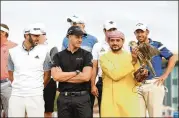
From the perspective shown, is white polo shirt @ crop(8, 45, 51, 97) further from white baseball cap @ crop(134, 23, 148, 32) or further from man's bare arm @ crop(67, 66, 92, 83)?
white baseball cap @ crop(134, 23, 148, 32)

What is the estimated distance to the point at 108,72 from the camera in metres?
6.94

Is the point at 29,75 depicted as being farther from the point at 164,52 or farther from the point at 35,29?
the point at 164,52

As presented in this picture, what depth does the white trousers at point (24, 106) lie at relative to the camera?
7316 millimetres

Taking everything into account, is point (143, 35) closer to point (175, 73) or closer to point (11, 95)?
point (11, 95)

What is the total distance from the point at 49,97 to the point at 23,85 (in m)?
1.14

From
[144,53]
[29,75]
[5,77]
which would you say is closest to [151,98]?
[144,53]

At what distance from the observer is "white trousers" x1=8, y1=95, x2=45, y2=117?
7.32 meters

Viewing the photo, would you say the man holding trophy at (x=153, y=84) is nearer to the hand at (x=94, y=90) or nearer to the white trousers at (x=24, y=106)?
the hand at (x=94, y=90)

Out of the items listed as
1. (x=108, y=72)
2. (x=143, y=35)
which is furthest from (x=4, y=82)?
(x=143, y=35)

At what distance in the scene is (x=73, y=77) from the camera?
707cm

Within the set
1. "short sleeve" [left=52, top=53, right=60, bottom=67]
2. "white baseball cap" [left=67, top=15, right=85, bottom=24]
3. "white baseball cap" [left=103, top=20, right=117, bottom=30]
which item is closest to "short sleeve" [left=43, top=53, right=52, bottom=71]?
"short sleeve" [left=52, top=53, right=60, bottom=67]

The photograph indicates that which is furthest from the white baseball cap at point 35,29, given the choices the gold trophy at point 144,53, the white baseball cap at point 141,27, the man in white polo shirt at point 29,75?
the white baseball cap at point 141,27

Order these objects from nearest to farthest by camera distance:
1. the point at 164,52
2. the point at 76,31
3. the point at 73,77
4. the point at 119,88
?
the point at 119,88 → the point at 73,77 → the point at 76,31 → the point at 164,52

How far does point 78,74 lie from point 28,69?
933mm
